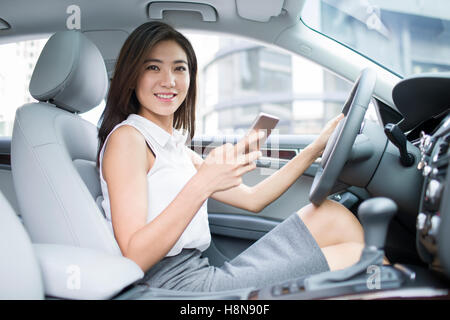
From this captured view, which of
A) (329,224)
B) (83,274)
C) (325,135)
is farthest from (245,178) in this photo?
(83,274)

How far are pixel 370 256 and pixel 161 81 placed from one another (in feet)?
2.49

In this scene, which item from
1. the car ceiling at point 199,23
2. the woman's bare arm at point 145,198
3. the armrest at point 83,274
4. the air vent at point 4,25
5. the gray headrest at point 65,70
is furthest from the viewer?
the air vent at point 4,25

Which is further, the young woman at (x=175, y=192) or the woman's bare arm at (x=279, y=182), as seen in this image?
the woman's bare arm at (x=279, y=182)

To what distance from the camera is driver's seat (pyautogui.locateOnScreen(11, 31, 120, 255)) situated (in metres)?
0.98

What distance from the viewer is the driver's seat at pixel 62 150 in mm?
983

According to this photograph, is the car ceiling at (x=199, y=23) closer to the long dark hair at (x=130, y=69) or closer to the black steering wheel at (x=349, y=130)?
the long dark hair at (x=130, y=69)

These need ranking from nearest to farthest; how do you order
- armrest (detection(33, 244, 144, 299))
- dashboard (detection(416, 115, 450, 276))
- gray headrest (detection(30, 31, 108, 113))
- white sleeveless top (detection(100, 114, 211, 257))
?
dashboard (detection(416, 115, 450, 276)) → armrest (detection(33, 244, 144, 299)) → white sleeveless top (detection(100, 114, 211, 257)) → gray headrest (detection(30, 31, 108, 113))

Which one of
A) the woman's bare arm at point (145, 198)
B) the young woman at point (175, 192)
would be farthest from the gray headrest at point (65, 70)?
the woman's bare arm at point (145, 198)

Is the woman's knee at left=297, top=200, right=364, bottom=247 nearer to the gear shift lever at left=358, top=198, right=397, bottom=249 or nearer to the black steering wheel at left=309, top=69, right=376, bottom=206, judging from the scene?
the black steering wheel at left=309, top=69, right=376, bottom=206

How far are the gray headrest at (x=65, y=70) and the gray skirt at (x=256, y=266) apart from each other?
1.93 ft

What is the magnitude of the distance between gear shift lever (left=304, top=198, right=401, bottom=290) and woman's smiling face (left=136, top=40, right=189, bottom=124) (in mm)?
676

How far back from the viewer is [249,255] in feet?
3.62

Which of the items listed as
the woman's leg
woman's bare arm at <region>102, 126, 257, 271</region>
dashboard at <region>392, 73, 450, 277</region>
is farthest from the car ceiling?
woman's bare arm at <region>102, 126, 257, 271</region>

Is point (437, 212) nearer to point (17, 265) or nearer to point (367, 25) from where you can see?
point (17, 265)
